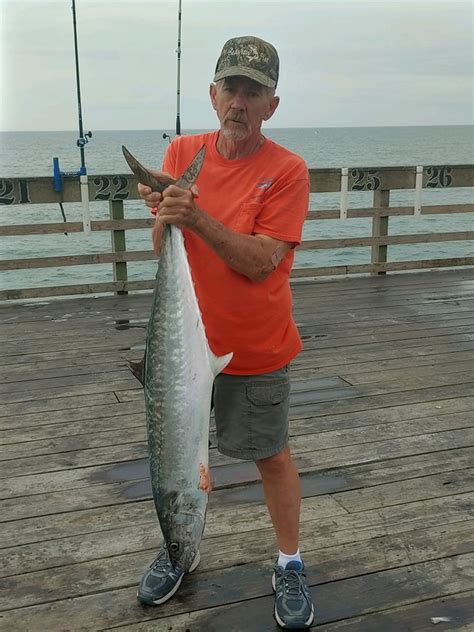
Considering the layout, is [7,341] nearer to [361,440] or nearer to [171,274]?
[361,440]

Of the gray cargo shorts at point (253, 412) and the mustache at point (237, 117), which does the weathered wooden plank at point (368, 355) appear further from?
the mustache at point (237, 117)

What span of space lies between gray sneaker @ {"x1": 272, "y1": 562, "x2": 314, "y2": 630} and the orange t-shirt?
735 mm

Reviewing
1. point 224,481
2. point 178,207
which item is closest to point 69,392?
point 224,481

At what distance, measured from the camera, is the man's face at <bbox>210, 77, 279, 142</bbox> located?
206cm

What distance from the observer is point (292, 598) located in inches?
88.0

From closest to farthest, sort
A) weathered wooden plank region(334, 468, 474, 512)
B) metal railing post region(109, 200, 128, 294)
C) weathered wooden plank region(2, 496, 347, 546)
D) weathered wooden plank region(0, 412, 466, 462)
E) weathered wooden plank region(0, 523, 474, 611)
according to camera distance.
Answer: weathered wooden plank region(0, 523, 474, 611) → weathered wooden plank region(2, 496, 347, 546) → weathered wooden plank region(334, 468, 474, 512) → weathered wooden plank region(0, 412, 466, 462) → metal railing post region(109, 200, 128, 294)

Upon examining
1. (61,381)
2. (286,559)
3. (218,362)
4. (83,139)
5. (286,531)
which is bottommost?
(61,381)

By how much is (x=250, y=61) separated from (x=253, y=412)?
3.75 feet

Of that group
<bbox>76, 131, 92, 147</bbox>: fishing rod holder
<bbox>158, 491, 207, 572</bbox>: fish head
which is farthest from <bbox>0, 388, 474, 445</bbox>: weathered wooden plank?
<bbox>76, 131, 92, 147</bbox>: fishing rod holder

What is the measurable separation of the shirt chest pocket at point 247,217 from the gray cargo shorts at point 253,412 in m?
0.50

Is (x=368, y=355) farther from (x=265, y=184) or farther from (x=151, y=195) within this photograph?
(x=151, y=195)

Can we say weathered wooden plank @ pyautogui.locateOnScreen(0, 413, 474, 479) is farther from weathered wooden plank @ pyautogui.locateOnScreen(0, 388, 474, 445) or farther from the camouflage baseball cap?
the camouflage baseball cap

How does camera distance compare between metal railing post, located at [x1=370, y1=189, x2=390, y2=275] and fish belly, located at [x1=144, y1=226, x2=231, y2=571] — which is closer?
fish belly, located at [x1=144, y1=226, x2=231, y2=571]

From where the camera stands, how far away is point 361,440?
3553 mm
